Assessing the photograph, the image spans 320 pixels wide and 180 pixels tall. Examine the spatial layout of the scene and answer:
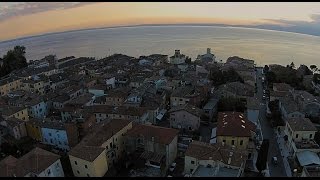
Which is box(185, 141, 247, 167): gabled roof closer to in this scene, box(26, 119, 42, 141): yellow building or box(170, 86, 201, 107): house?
box(170, 86, 201, 107): house

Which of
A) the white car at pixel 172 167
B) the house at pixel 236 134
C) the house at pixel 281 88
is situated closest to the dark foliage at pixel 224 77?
the house at pixel 281 88

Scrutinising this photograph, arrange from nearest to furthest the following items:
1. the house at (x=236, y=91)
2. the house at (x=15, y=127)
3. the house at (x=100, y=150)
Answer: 1. the house at (x=100, y=150)
2. the house at (x=15, y=127)
3. the house at (x=236, y=91)

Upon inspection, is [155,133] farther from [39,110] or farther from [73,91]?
[73,91]

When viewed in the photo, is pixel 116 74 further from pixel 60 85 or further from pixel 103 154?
pixel 103 154

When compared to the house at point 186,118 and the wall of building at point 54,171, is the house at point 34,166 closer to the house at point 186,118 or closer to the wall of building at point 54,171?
the wall of building at point 54,171

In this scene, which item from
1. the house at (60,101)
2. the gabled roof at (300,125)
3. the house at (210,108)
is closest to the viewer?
the gabled roof at (300,125)

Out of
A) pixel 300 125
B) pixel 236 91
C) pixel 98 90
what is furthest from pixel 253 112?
pixel 98 90
